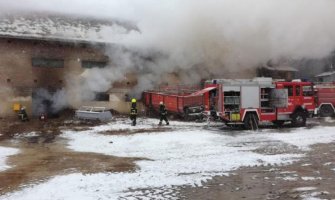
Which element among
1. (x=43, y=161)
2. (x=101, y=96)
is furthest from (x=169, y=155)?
(x=101, y=96)

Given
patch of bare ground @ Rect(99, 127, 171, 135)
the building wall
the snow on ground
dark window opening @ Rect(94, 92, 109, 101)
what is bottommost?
the snow on ground

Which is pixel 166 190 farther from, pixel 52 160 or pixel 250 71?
pixel 250 71

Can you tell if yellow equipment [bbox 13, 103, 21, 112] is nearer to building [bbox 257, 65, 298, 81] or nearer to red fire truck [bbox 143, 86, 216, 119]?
red fire truck [bbox 143, 86, 216, 119]

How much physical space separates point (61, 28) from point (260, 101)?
506 inches

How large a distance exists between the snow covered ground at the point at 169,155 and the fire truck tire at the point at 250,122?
29.9 inches

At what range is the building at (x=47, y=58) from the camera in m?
21.2

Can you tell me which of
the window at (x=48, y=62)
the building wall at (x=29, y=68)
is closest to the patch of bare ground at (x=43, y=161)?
the building wall at (x=29, y=68)

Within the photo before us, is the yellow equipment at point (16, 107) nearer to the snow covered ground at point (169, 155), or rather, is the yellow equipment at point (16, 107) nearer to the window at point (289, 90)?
the snow covered ground at point (169, 155)

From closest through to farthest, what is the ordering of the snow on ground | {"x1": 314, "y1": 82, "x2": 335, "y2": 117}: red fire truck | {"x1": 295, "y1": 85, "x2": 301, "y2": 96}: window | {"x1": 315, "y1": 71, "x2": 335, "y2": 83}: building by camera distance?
the snow on ground < {"x1": 295, "y1": 85, "x2": 301, "y2": 96}: window < {"x1": 314, "y1": 82, "x2": 335, "y2": 117}: red fire truck < {"x1": 315, "y1": 71, "x2": 335, "y2": 83}: building

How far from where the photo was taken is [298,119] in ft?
58.0

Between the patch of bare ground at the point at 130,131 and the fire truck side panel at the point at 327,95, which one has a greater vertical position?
the fire truck side panel at the point at 327,95

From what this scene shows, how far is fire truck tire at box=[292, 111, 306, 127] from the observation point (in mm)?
17594

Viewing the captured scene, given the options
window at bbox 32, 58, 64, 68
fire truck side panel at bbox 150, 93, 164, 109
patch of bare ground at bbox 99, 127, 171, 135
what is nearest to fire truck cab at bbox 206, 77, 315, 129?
patch of bare ground at bbox 99, 127, 171, 135

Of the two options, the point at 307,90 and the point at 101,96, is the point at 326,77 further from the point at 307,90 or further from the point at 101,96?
the point at 101,96
